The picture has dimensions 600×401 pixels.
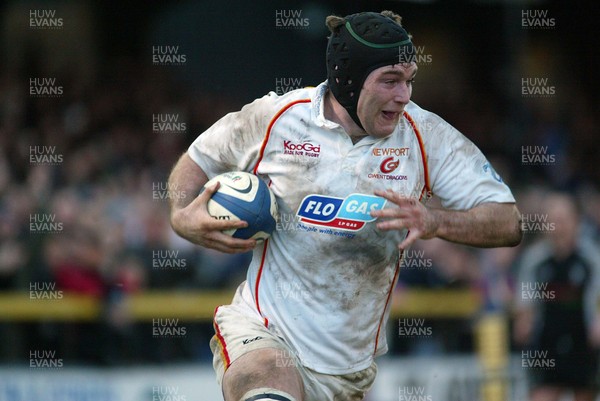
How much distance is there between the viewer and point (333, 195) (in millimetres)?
5438

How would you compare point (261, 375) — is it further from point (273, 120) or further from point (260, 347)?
point (273, 120)

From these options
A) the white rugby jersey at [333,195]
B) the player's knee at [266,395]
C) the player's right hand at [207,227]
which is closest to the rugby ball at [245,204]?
the player's right hand at [207,227]

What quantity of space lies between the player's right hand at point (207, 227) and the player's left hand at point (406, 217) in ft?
2.15

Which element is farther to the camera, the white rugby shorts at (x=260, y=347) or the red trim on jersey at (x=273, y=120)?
the red trim on jersey at (x=273, y=120)

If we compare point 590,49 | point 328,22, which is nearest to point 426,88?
point 590,49

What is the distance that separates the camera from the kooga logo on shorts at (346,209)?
5.43 m

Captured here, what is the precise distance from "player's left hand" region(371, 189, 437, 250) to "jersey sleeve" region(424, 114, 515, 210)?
0.46m

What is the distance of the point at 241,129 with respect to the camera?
18.5 feet

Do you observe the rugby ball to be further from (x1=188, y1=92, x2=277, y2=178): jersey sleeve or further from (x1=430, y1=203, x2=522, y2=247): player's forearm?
(x1=430, y1=203, x2=522, y2=247): player's forearm

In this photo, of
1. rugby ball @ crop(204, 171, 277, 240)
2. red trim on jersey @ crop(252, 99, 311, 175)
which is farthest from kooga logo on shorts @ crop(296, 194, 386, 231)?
red trim on jersey @ crop(252, 99, 311, 175)

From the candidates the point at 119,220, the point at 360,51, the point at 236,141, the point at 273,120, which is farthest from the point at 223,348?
the point at 119,220

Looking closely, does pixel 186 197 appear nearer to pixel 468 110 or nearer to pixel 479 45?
pixel 468 110

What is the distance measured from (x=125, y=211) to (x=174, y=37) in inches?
211

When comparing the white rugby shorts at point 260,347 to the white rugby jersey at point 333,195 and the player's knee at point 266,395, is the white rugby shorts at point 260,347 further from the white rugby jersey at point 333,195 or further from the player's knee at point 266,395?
the player's knee at point 266,395
